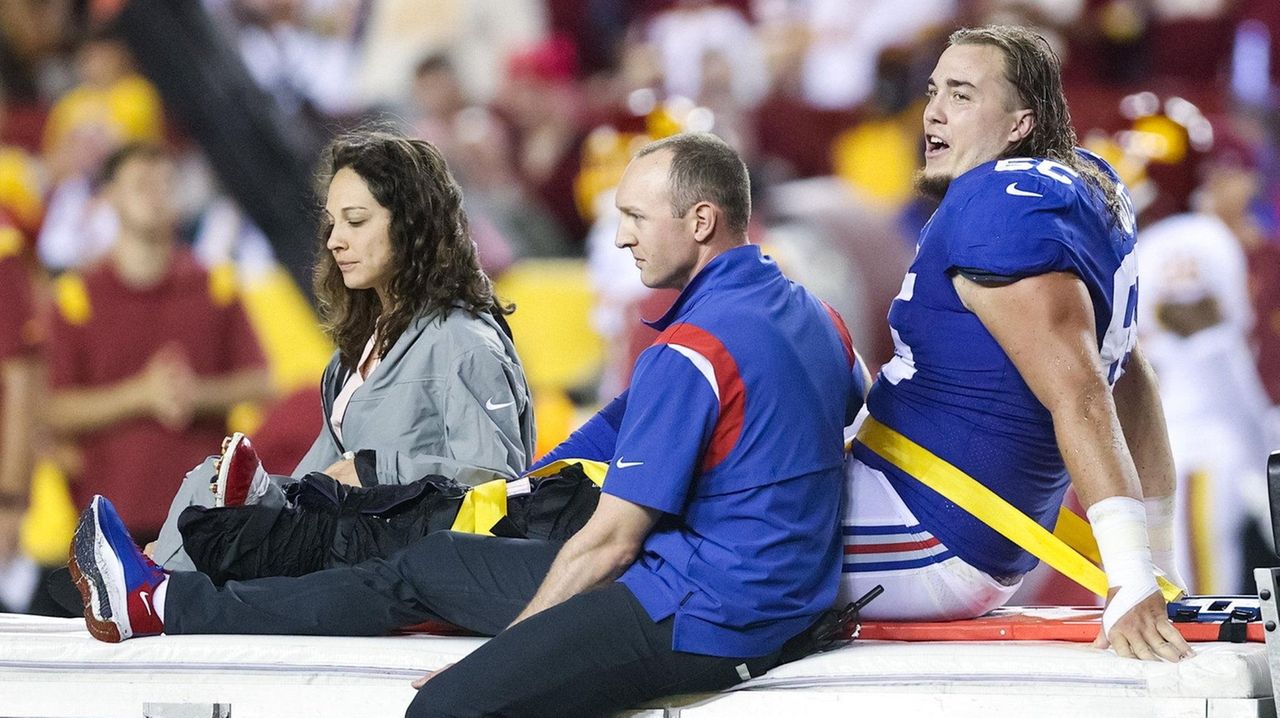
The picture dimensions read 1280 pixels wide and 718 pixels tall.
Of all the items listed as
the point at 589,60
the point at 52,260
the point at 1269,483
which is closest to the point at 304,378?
the point at 52,260

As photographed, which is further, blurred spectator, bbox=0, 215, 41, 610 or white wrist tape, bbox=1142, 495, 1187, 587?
blurred spectator, bbox=0, 215, 41, 610

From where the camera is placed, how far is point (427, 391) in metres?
2.66

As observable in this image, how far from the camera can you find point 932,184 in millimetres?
2381

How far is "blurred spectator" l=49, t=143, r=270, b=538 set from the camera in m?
5.69

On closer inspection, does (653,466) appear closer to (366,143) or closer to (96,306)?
(366,143)

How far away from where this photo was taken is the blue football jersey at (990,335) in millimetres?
2146

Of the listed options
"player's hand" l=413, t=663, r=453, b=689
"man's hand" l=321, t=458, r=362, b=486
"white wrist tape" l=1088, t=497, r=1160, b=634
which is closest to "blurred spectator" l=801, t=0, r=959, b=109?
"man's hand" l=321, t=458, r=362, b=486

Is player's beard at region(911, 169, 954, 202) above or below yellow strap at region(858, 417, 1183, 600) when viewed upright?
above

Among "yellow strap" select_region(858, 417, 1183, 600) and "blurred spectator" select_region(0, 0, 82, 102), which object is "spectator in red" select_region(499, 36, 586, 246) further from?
"yellow strap" select_region(858, 417, 1183, 600)

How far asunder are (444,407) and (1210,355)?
3.34 meters

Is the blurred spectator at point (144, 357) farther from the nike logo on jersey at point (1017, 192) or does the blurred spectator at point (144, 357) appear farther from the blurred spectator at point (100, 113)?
the nike logo on jersey at point (1017, 192)

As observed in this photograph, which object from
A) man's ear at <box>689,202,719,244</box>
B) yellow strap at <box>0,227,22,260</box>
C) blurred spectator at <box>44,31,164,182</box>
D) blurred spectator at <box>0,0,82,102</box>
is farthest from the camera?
blurred spectator at <box>0,0,82,102</box>

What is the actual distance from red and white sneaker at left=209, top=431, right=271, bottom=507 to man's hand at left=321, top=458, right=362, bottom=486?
0.14 meters

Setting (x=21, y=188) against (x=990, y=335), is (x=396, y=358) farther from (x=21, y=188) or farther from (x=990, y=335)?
(x=21, y=188)
